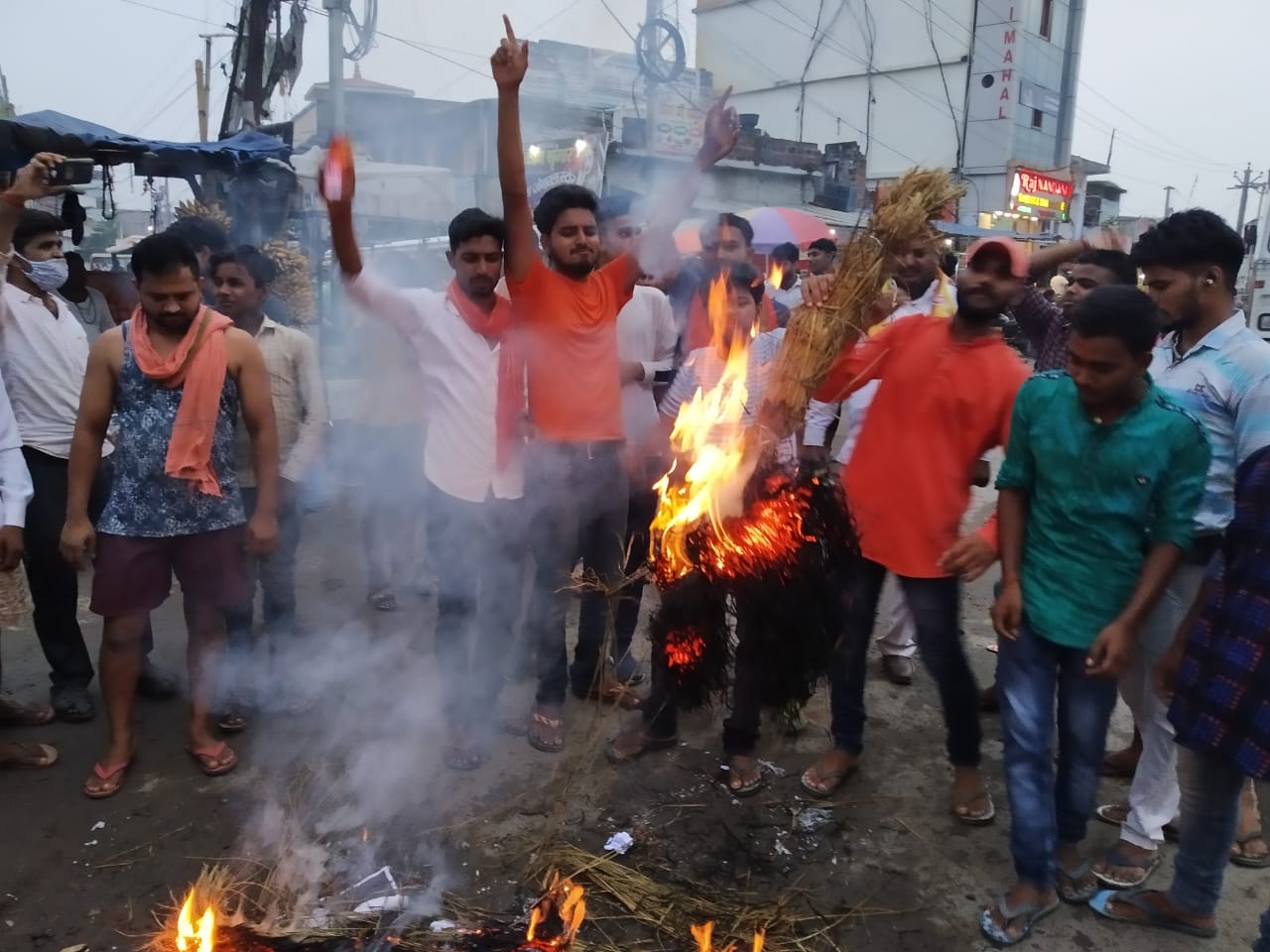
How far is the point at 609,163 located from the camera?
6.50 metres

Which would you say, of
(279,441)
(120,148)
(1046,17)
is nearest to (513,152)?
(279,441)

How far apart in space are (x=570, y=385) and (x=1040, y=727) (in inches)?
79.1

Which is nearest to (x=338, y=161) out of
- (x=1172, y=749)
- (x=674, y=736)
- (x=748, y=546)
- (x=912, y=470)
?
(x=748, y=546)

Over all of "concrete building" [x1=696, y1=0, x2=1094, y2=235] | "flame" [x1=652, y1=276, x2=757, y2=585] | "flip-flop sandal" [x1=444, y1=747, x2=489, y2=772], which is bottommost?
"flip-flop sandal" [x1=444, y1=747, x2=489, y2=772]

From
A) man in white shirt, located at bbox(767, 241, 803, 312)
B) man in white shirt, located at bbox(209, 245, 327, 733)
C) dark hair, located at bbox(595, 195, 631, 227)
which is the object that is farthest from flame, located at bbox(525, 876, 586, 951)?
man in white shirt, located at bbox(767, 241, 803, 312)

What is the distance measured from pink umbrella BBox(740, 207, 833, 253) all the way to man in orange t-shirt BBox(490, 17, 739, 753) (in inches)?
234

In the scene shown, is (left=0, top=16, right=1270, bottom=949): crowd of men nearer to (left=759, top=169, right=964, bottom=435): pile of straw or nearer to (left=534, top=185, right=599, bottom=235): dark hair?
(left=534, top=185, right=599, bottom=235): dark hair

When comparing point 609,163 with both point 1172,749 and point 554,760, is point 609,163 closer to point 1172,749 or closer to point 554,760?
point 554,760

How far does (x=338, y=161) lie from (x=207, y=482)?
4.38ft

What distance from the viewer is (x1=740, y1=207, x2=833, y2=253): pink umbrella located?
9.03m

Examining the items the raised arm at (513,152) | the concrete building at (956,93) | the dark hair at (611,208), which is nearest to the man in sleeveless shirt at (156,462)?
the raised arm at (513,152)

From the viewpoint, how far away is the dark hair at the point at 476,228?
3314mm

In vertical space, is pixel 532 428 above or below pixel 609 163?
below

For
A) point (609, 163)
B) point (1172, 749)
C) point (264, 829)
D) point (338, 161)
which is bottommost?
point (264, 829)
